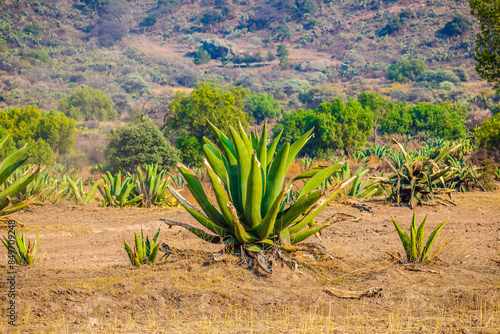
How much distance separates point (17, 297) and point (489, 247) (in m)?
5.73

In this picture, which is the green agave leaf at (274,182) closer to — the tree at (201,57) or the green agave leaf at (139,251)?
the green agave leaf at (139,251)

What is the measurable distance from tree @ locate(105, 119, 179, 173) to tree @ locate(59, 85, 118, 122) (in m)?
40.4

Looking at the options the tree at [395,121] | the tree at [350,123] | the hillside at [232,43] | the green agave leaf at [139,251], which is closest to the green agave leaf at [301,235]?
the green agave leaf at [139,251]

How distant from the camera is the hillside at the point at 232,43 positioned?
78.2 metres

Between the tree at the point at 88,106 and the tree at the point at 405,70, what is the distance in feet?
171

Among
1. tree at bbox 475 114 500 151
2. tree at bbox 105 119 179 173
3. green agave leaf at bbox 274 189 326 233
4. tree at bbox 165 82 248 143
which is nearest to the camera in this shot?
green agave leaf at bbox 274 189 326 233

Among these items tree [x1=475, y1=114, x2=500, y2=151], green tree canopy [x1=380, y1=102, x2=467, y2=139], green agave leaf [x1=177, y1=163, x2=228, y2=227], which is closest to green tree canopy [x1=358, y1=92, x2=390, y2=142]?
green tree canopy [x1=380, y1=102, x2=467, y2=139]

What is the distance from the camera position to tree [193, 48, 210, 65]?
107850 millimetres

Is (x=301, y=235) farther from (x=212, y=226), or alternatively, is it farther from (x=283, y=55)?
(x=283, y=55)

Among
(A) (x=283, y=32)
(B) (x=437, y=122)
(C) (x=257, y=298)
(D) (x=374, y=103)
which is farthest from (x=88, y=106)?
(A) (x=283, y=32)

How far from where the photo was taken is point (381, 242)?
645 cm

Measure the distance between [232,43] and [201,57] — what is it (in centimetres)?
1619

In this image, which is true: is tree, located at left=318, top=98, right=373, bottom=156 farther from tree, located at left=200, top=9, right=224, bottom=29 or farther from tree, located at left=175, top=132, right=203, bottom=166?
tree, located at left=200, top=9, right=224, bottom=29

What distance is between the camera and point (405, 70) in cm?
8500
